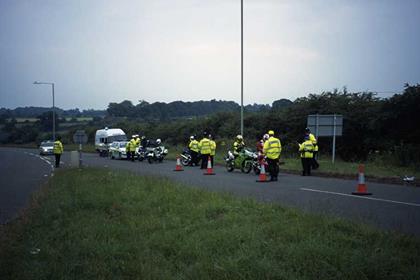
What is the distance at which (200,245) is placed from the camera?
25.5ft

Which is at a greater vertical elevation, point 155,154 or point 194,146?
point 194,146

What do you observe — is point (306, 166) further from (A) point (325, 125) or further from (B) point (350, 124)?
(B) point (350, 124)

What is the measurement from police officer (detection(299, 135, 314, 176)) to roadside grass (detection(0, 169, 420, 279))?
31.9 ft

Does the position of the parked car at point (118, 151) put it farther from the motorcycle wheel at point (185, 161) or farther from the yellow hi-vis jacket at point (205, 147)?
the yellow hi-vis jacket at point (205, 147)

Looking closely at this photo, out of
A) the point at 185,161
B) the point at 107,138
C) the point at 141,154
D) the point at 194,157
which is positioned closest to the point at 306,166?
the point at 194,157

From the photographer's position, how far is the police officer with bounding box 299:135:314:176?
2078 cm

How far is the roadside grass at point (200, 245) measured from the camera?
20.9 ft

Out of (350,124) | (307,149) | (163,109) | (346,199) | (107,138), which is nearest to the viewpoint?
(346,199)

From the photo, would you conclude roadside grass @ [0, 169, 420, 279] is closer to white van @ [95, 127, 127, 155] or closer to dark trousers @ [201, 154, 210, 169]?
dark trousers @ [201, 154, 210, 169]

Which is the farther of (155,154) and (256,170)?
(155,154)

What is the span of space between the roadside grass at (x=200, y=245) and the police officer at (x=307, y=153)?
971cm

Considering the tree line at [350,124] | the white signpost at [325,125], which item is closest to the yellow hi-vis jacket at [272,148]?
the white signpost at [325,125]

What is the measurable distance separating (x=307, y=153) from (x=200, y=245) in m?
13.8

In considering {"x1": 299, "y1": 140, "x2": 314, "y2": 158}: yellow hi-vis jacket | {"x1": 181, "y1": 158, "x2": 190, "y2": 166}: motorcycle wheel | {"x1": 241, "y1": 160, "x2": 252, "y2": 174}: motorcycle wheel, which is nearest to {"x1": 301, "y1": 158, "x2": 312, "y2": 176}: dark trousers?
{"x1": 299, "y1": 140, "x2": 314, "y2": 158}: yellow hi-vis jacket
